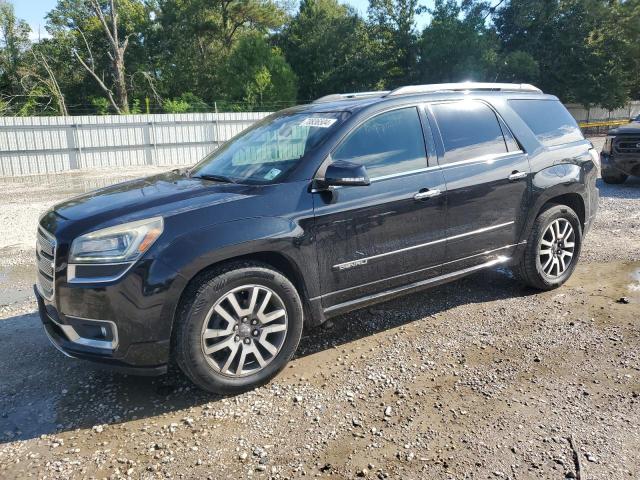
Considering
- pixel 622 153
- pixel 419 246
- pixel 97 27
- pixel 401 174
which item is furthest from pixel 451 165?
pixel 97 27

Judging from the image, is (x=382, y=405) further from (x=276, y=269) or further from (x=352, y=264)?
(x=276, y=269)

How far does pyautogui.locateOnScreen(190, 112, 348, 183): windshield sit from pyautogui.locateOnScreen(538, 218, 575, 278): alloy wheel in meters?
2.34

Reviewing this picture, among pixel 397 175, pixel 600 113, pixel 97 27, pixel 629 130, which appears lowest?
pixel 397 175

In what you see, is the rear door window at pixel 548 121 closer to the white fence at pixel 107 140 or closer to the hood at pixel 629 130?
the hood at pixel 629 130

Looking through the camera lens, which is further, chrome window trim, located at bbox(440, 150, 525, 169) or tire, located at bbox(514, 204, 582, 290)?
tire, located at bbox(514, 204, 582, 290)

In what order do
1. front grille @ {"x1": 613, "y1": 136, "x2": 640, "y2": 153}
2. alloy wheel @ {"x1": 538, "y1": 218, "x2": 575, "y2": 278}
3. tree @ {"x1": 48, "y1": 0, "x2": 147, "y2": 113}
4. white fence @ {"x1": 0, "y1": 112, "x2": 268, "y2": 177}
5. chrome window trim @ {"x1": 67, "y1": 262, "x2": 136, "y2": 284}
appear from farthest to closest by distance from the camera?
1. tree @ {"x1": 48, "y1": 0, "x2": 147, "y2": 113}
2. white fence @ {"x1": 0, "y1": 112, "x2": 268, "y2": 177}
3. front grille @ {"x1": 613, "y1": 136, "x2": 640, "y2": 153}
4. alloy wheel @ {"x1": 538, "y1": 218, "x2": 575, "y2": 278}
5. chrome window trim @ {"x1": 67, "y1": 262, "x2": 136, "y2": 284}

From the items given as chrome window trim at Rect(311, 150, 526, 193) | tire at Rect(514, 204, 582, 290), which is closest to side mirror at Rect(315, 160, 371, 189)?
chrome window trim at Rect(311, 150, 526, 193)

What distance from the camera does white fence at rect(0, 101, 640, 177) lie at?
16375 millimetres

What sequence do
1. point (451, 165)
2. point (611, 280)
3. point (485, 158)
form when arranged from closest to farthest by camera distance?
point (451, 165) < point (485, 158) < point (611, 280)

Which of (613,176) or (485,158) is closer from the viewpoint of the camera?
(485,158)

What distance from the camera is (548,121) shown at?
4984mm

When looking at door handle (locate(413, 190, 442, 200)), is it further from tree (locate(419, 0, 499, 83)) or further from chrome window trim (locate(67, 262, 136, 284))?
tree (locate(419, 0, 499, 83))

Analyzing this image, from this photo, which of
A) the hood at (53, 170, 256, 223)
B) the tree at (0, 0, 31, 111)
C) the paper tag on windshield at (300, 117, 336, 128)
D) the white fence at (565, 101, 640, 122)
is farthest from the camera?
the white fence at (565, 101, 640, 122)

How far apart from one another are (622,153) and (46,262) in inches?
419
